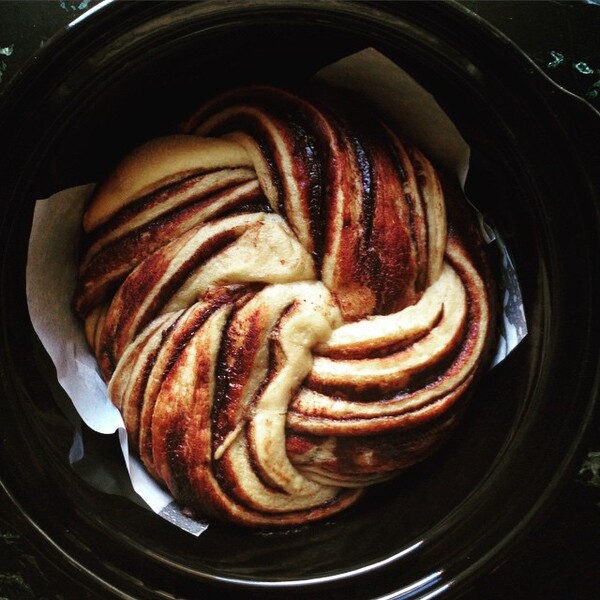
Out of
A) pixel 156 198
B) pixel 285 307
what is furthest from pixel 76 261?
pixel 285 307

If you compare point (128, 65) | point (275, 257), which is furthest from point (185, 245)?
point (128, 65)

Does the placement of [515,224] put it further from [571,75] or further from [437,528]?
[437,528]

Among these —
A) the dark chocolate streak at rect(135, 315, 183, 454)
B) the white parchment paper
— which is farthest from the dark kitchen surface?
the dark chocolate streak at rect(135, 315, 183, 454)

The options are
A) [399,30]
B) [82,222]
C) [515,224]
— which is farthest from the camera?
[82,222]

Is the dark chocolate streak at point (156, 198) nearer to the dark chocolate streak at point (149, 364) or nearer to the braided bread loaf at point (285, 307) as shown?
the braided bread loaf at point (285, 307)

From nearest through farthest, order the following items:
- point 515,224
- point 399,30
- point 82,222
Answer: point 399,30 < point 515,224 < point 82,222

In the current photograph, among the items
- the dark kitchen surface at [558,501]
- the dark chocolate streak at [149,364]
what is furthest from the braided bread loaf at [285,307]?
the dark kitchen surface at [558,501]

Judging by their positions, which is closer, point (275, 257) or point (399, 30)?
point (399, 30)
